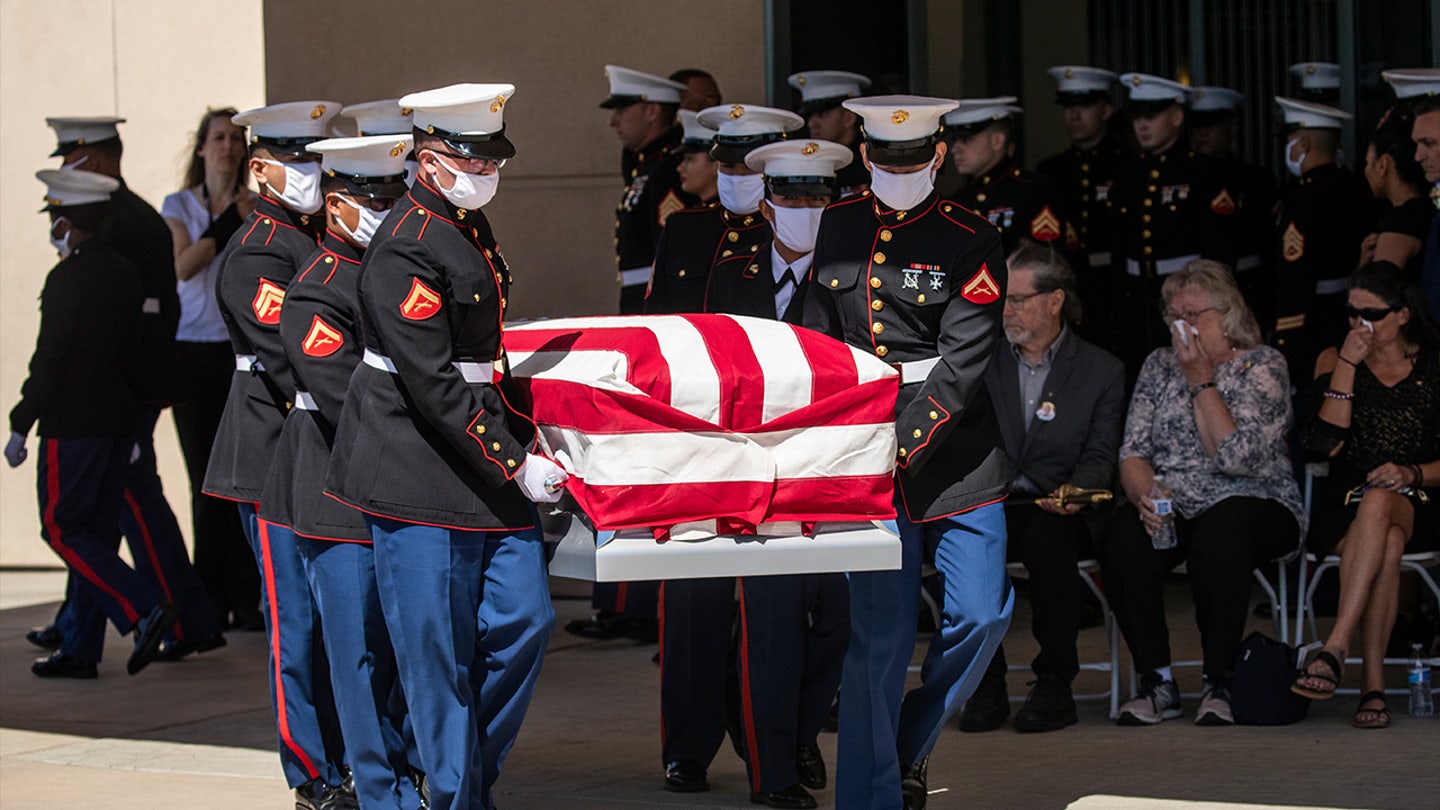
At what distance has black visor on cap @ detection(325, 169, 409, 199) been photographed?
539 cm

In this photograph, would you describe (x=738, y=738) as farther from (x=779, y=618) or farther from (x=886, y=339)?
(x=886, y=339)

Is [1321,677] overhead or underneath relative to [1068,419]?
underneath

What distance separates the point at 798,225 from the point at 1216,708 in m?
2.03

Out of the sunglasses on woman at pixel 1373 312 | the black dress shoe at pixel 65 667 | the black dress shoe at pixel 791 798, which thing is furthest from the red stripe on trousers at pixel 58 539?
the sunglasses on woman at pixel 1373 312

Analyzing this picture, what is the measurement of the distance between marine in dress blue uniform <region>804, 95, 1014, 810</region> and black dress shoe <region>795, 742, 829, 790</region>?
587mm

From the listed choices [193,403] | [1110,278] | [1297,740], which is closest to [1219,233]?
[1110,278]

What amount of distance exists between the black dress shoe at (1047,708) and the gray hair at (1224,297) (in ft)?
4.41

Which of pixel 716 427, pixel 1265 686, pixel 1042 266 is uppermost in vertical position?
pixel 1042 266

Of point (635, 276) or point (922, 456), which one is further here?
point (635, 276)

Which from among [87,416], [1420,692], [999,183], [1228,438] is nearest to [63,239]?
[87,416]

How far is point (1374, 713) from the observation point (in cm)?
623

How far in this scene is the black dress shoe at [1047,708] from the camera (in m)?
6.43

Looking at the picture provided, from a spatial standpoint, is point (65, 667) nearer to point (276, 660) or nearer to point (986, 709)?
point (276, 660)

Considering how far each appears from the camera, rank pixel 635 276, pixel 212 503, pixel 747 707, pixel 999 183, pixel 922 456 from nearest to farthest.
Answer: pixel 922 456, pixel 747 707, pixel 999 183, pixel 635 276, pixel 212 503
